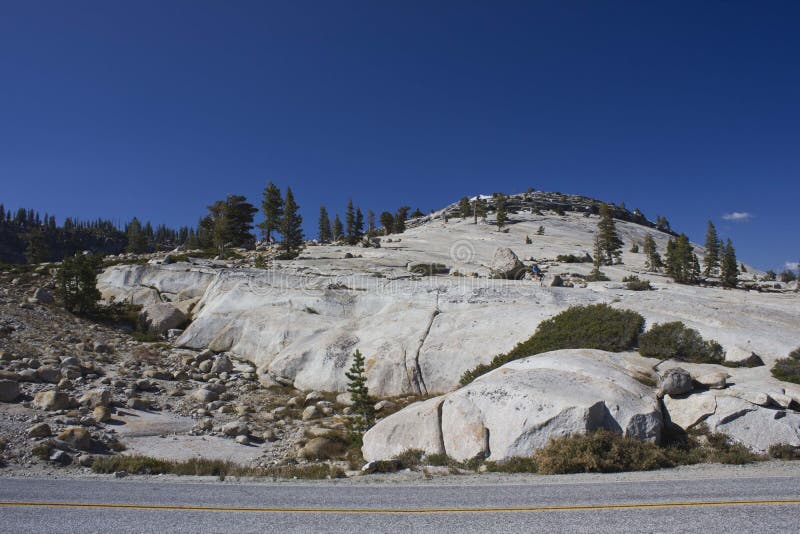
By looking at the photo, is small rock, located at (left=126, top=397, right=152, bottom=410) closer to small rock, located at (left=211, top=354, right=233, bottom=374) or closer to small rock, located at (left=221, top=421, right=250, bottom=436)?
small rock, located at (left=221, top=421, right=250, bottom=436)

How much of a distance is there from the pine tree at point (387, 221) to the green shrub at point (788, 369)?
93860 millimetres

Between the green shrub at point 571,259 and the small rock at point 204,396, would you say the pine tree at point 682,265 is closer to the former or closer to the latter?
the green shrub at point 571,259

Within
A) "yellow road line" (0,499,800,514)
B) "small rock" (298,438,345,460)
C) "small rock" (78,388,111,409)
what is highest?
"small rock" (78,388,111,409)

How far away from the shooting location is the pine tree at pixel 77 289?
34844 millimetres

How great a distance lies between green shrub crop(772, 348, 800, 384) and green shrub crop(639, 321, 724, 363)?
1979 mm

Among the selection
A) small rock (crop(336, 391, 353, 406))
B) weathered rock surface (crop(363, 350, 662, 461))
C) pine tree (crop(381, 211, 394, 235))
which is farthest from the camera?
pine tree (crop(381, 211, 394, 235))

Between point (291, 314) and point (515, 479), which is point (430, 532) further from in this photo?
point (291, 314)

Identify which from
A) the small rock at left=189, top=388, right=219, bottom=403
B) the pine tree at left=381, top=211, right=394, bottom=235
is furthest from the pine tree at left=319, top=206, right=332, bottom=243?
the small rock at left=189, top=388, right=219, bottom=403

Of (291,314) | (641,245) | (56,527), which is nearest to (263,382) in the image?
(291,314)

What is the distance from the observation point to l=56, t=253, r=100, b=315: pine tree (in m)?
34.8

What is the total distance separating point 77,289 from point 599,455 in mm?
41660

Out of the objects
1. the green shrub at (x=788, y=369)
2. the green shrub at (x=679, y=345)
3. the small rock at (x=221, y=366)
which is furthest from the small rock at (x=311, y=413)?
the green shrub at (x=788, y=369)

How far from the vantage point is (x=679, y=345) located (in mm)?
18203

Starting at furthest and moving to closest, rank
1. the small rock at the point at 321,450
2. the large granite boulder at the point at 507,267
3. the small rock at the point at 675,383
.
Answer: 1. the large granite boulder at the point at 507,267
2. the small rock at the point at 321,450
3. the small rock at the point at 675,383
